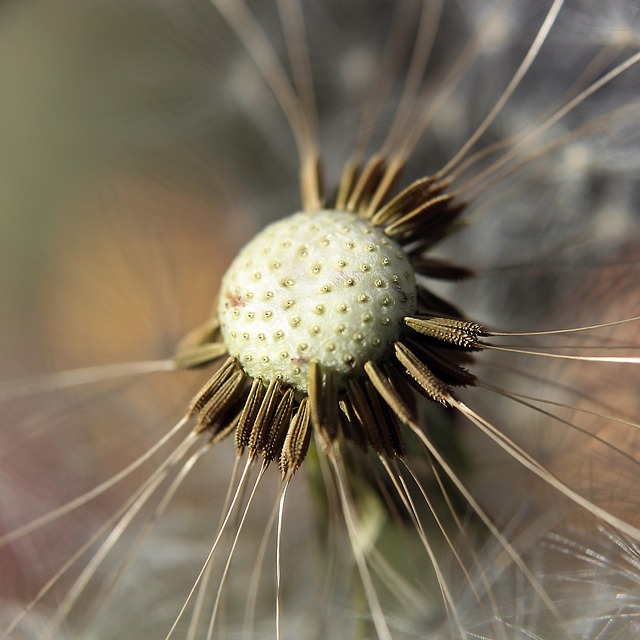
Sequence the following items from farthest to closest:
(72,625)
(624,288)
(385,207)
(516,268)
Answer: (516,268), (624,288), (72,625), (385,207)

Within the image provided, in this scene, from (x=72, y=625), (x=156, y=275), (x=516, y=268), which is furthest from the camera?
(x=156, y=275)

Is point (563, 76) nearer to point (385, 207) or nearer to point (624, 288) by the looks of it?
point (624, 288)

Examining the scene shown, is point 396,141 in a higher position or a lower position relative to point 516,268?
higher

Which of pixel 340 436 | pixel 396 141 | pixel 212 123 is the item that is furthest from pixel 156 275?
pixel 340 436

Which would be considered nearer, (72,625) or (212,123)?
(72,625)
